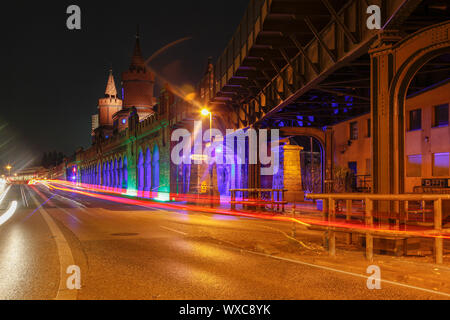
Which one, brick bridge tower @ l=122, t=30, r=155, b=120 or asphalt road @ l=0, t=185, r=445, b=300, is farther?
brick bridge tower @ l=122, t=30, r=155, b=120

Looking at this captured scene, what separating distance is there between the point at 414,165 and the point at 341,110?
213 inches

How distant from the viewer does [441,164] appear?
73.0 ft

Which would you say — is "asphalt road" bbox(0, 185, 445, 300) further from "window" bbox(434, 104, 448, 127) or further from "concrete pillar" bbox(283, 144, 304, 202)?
"concrete pillar" bbox(283, 144, 304, 202)

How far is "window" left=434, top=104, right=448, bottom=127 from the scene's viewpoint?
22266mm

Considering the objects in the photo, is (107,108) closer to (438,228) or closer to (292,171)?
(292,171)

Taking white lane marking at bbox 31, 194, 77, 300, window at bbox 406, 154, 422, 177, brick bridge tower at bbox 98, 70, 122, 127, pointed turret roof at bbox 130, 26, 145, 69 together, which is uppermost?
pointed turret roof at bbox 130, 26, 145, 69

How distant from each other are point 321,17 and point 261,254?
833 centimetres

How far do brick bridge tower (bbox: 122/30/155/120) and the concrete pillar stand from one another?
6147cm

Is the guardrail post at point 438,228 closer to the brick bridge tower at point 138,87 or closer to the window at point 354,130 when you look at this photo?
the window at point 354,130

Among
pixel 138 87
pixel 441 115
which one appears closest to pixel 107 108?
pixel 138 87

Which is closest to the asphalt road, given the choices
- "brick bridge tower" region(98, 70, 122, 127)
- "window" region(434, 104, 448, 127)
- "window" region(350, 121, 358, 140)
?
"window" region(434, 104, 448, 127)

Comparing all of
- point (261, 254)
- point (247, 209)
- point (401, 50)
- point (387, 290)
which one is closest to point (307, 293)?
point (387, 290)

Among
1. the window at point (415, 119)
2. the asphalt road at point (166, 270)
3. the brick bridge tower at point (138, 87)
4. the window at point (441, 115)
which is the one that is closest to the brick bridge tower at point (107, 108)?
the brick bridge tower at point (138, 87)

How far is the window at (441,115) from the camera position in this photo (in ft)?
73.0
